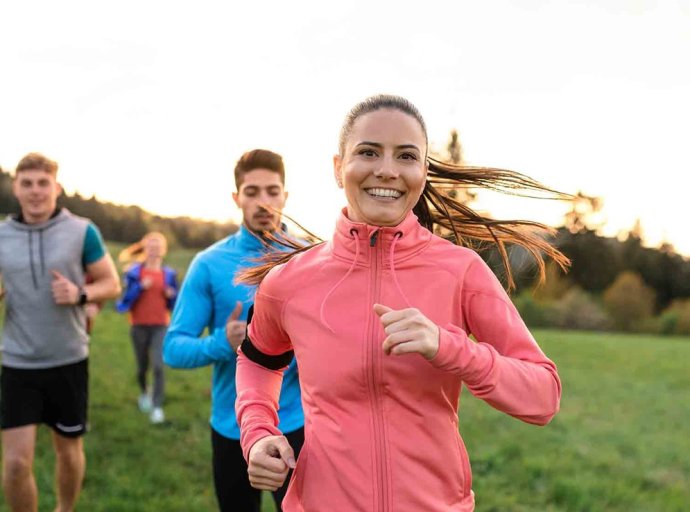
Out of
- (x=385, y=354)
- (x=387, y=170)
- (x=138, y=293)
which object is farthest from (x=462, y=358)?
(x=138, y=293)

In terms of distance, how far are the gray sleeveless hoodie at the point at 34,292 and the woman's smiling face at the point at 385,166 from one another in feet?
10.5

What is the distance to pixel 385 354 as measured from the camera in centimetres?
208

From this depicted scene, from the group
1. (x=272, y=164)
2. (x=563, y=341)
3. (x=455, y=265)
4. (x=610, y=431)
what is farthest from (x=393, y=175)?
(x=563, y=341)

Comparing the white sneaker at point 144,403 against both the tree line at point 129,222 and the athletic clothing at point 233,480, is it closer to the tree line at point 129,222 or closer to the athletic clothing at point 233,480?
the athletic clothing at point 233,480

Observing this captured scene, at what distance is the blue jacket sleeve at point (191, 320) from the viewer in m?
3.80

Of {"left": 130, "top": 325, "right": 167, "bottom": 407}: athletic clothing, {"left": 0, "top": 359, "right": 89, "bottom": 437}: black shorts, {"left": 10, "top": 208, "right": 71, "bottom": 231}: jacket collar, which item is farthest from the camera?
{"left": 130, "top": 325, "right": 167, "bottom": 407}: athletic clothing

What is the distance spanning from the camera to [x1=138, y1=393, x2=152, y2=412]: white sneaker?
911 centimetres

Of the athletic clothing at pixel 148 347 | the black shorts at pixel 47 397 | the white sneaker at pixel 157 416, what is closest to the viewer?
the black shorts at pixel 47 397

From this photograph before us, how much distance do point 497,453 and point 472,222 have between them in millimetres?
5966

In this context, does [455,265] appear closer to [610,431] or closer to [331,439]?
[331,439]

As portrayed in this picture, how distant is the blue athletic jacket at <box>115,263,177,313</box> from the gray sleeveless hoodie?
4.12 meters

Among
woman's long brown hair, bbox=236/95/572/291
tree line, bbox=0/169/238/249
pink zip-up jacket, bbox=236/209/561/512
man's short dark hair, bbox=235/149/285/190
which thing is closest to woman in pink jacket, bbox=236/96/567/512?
pink zip-up jacket, bbox=236/209/561/512

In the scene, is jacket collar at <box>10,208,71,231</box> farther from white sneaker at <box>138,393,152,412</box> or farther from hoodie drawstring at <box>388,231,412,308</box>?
white sneaker at <box>138,393,152,412</box>

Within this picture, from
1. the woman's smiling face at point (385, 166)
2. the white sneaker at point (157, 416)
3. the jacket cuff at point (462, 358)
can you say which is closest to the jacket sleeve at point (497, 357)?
the jacket cuff at point (462, 358)
